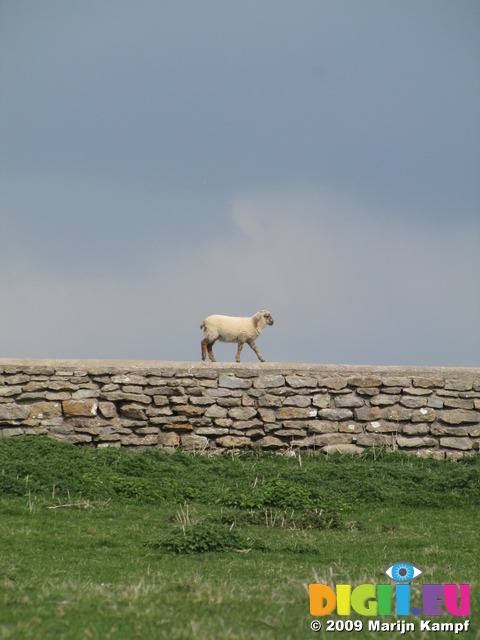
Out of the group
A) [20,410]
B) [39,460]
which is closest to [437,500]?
[39,460]

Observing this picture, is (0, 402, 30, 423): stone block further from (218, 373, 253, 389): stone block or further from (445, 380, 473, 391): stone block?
(445, 380, 473, 391): stone block

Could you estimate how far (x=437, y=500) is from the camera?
34.6ft

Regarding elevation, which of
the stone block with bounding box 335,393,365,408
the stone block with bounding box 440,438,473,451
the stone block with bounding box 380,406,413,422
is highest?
the stone block with bounding box 335,393,365,408

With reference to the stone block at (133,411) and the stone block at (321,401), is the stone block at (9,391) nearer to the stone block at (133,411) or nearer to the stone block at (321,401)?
the stone block at (133,411)

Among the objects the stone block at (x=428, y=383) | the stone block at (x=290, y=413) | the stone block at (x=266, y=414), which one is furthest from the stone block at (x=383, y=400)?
the stone block at (x=266, y=414)

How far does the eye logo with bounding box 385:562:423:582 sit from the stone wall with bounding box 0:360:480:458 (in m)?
6.60

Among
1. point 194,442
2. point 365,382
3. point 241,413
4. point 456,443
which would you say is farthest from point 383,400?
point 194,442

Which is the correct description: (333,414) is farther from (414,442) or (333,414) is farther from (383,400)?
(414,442)

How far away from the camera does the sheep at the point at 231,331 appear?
Result: 13.9m

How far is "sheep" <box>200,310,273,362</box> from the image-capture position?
13883 mm

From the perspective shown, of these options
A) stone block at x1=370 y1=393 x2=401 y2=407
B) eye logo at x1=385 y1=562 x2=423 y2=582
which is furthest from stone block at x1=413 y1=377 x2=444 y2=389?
eye logo at x1=385 y1=562 x2=423 y2=582

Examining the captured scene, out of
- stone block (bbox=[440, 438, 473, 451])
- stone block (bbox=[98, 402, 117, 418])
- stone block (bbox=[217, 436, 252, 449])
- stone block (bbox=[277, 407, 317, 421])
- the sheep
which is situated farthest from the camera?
the sheep

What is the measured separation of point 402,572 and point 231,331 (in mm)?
8278

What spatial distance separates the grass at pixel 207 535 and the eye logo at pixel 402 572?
4.0 inches
